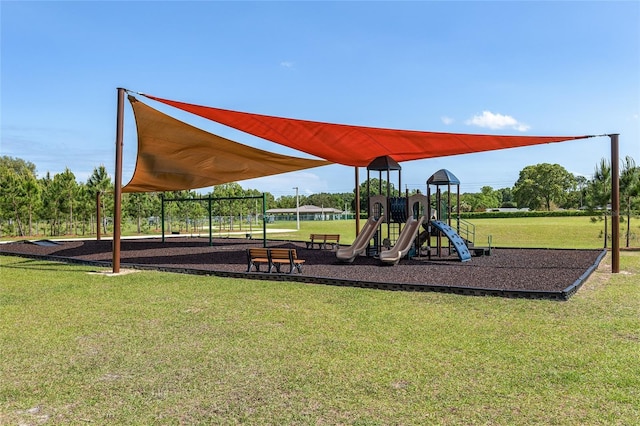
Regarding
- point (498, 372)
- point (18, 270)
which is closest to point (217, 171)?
point (18, 270)

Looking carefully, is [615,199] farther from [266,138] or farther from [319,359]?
[319,359]

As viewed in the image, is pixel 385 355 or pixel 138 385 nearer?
pixel 138 385

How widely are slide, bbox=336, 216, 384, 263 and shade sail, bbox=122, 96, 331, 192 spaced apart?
128 inches

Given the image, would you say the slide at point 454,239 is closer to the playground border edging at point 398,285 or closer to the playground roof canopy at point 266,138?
the playground roof canopy at point 266,138

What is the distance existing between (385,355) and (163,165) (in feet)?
37.7

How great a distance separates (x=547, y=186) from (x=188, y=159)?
76.8 meters

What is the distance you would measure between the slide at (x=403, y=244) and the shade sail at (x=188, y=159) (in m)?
4.21

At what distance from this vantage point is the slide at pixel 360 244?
475 inches

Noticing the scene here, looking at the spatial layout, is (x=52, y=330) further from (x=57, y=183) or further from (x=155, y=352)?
(x=57, y=183)

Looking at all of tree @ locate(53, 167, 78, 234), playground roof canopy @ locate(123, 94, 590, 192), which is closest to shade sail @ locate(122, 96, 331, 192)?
playground roof canopy @ locate(123, 94, 590, 192)

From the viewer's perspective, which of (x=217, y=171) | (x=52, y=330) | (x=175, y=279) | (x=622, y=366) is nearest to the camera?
(x=622, y=366)

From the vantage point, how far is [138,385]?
3797mm

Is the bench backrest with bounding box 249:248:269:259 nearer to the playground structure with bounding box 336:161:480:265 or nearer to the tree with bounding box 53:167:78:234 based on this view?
the playground structure with bounding box 336:161:480:265

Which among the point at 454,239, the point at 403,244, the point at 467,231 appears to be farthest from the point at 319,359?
the point at 467,231
